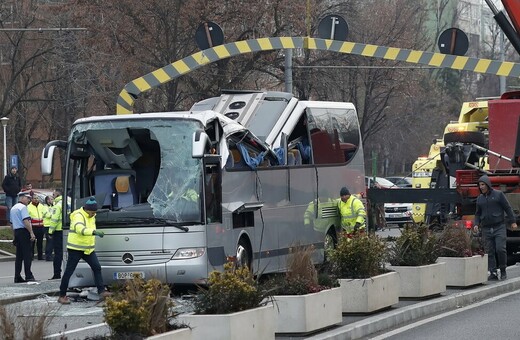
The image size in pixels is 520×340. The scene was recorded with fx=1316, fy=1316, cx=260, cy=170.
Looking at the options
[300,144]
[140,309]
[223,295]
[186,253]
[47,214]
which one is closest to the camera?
[140,309]

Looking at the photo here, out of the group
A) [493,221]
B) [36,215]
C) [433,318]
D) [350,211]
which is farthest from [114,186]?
[36,215]

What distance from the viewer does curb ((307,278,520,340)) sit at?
14594 mm

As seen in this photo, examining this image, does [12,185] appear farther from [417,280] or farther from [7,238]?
[417,280]

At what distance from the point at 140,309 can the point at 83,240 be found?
334 inches

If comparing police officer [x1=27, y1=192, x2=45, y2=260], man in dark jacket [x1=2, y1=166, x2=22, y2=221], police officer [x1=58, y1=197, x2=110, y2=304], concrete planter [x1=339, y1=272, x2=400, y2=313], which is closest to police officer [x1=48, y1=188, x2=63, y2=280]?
police officer [x1=27, y1=192, x2=45, y2=260]

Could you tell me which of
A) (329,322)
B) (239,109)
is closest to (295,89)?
(239,109)

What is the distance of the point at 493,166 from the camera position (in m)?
27.1

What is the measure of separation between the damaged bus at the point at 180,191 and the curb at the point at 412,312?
3.10 meters

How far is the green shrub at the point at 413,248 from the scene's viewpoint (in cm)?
1869

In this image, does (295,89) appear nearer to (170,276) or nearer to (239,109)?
(239,109)

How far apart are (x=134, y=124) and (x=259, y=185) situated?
272 cm

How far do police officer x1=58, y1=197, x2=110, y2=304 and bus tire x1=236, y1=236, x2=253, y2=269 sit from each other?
2.60m

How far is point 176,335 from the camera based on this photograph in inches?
441

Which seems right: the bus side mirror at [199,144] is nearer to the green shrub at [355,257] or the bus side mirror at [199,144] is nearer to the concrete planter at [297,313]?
the green shrub at [355,257]
